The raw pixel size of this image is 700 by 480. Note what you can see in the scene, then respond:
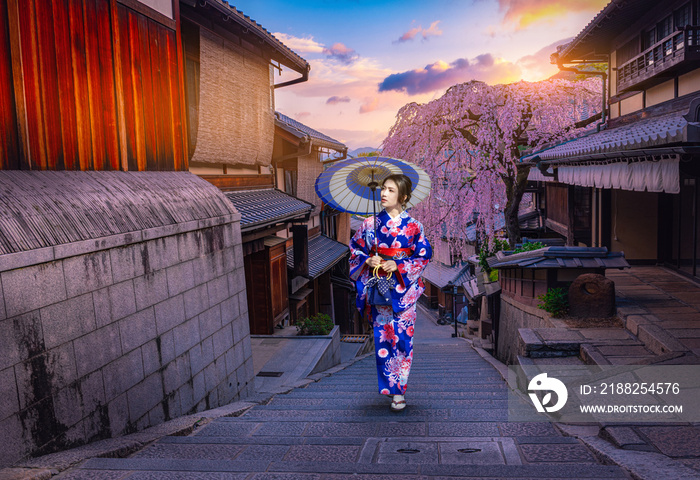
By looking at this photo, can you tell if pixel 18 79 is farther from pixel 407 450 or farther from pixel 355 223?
pixel 355 223

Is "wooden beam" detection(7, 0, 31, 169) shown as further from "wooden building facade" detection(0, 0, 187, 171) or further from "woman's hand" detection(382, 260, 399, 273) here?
"woman's hand" detection(382, 260, 399, 273)

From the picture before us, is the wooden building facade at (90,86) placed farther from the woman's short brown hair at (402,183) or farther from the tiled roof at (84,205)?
the woman's short brown hair at (402,183)

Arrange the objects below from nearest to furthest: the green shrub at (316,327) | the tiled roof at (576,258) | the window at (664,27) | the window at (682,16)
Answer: the tiled roof at (576,258), the window at (682,16), the window at (664,27), the green shrub at (316,327)

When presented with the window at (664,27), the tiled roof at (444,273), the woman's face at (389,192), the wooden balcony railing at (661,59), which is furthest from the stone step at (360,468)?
the tiled roof at (444,273)

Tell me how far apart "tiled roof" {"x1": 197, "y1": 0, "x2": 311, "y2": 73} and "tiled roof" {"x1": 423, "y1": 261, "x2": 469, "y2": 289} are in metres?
18.8

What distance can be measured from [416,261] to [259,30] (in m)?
7.28

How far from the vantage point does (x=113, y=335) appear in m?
3.95

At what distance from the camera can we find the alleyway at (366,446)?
2848 mm

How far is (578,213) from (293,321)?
9.63m

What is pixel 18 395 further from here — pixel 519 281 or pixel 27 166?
pixel 519 281

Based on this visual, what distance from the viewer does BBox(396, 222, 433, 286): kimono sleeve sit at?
17.9 ft

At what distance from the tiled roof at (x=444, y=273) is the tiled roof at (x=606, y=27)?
16092mm

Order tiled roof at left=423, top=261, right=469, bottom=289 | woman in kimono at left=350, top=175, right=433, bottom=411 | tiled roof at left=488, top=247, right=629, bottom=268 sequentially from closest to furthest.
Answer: woman in kimono at left=350, top=175, right=433, bottom=411 → tiled roof at left=488, top=247, right=629, bottom=268 → tiled roof at left=423, top=261, right=469, bottom=289

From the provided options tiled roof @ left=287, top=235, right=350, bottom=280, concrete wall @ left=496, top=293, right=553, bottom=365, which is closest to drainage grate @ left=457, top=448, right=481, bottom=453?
concrete wall @ left=496, top=293, right=553, bottom=365
